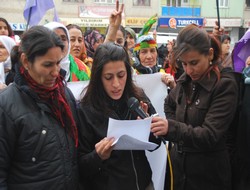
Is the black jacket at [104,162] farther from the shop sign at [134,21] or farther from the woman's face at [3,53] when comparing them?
the shop sign at [134,21]

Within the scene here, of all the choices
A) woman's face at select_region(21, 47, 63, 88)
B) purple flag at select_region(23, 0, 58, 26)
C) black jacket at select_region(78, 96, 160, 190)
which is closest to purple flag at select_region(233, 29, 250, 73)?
black jacket at select_region(78, 96, 160, 190)

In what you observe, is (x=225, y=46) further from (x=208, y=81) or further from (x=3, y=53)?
(x=3, y=53)

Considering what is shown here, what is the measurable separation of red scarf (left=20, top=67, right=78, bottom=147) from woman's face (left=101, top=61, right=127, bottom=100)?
0.27 m

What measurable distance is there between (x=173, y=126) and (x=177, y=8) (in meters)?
21.6

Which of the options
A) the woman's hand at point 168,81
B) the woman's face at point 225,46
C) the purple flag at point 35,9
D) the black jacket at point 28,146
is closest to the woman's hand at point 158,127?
the black jacket at point 28,146

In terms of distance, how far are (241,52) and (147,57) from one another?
1325 mm

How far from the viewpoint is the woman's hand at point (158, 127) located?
1.78 metres

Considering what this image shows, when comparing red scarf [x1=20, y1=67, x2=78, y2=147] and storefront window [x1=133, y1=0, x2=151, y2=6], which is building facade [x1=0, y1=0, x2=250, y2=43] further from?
red scarf [x1=20, y1=67, x2=78, y2=147]

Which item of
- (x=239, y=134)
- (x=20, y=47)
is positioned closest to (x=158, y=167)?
(x=239, y=134)

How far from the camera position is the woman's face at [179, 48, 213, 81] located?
191 cm

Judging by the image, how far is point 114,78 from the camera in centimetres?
186

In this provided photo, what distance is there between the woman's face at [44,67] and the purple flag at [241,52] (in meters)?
1.58

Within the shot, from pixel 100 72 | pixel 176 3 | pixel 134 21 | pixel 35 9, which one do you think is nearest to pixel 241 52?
pixel 100 72

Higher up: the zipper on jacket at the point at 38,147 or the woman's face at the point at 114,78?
the woman's face at the point at 114,78
